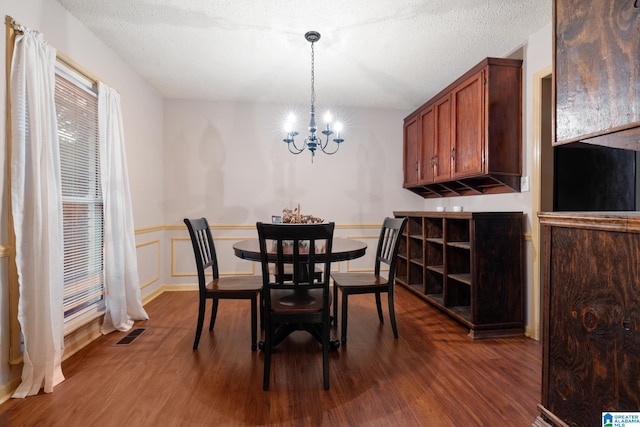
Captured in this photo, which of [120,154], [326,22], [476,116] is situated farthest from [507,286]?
[120,154]

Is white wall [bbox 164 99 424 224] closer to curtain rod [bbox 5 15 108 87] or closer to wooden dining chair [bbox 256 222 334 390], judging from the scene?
curtain rod [bbox 5 15 108 87]

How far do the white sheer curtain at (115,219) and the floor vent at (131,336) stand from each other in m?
0.10

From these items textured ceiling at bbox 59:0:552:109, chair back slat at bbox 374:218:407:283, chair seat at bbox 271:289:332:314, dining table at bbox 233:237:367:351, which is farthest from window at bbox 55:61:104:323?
chair back slat at bbox 374:218:407:283

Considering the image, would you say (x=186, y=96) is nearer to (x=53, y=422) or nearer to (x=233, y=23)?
(x=233, y=23)

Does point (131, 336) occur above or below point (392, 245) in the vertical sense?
below

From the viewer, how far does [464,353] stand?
7.38 feet

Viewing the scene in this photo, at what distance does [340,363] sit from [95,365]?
5.37ft

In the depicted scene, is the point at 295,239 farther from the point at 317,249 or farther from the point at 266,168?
the point at 266,168

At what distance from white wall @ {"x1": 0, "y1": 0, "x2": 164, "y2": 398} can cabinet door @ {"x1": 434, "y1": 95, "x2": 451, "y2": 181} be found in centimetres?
323

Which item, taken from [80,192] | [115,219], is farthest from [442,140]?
[80,192]

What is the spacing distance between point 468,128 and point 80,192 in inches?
132

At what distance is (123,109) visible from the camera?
120 inches

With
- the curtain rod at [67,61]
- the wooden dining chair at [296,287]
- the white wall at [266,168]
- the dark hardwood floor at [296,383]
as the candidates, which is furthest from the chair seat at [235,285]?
the curtain rod at [67,61]

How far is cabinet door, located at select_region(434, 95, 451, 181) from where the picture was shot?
324 cm
